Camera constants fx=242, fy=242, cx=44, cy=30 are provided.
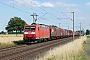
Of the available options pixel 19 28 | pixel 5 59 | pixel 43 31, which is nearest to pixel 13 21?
pixel 19 28

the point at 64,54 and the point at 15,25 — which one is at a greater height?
the point at 15,25

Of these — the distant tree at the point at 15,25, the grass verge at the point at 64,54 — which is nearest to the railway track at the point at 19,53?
the grass verge at the point at 64,54

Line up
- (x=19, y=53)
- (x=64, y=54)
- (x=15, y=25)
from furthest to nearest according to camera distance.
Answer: (x=15, y=25), (x=19, y=53), (x=64, y=54)

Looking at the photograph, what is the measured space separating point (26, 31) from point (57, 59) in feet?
81.3

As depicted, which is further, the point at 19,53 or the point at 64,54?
the point at 19,53

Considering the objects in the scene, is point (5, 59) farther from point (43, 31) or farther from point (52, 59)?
point (43, 31)

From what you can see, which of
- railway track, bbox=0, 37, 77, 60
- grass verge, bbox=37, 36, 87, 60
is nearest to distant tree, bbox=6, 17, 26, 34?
railway track, bbox=0, 37, 77, 60

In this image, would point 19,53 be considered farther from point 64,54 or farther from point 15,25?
point 15,25

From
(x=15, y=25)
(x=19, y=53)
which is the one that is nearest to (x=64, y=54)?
(x=19, y=53)

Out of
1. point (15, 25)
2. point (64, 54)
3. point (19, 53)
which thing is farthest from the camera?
point (15, 25)

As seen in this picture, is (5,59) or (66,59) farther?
(5,59)

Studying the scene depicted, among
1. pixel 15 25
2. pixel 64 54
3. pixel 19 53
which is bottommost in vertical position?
pixel 19 53

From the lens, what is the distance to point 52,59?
15.8m

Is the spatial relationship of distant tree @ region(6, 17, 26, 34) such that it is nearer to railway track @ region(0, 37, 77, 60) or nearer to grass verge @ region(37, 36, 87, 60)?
railway track @ region(0, 37, 77, 60)
